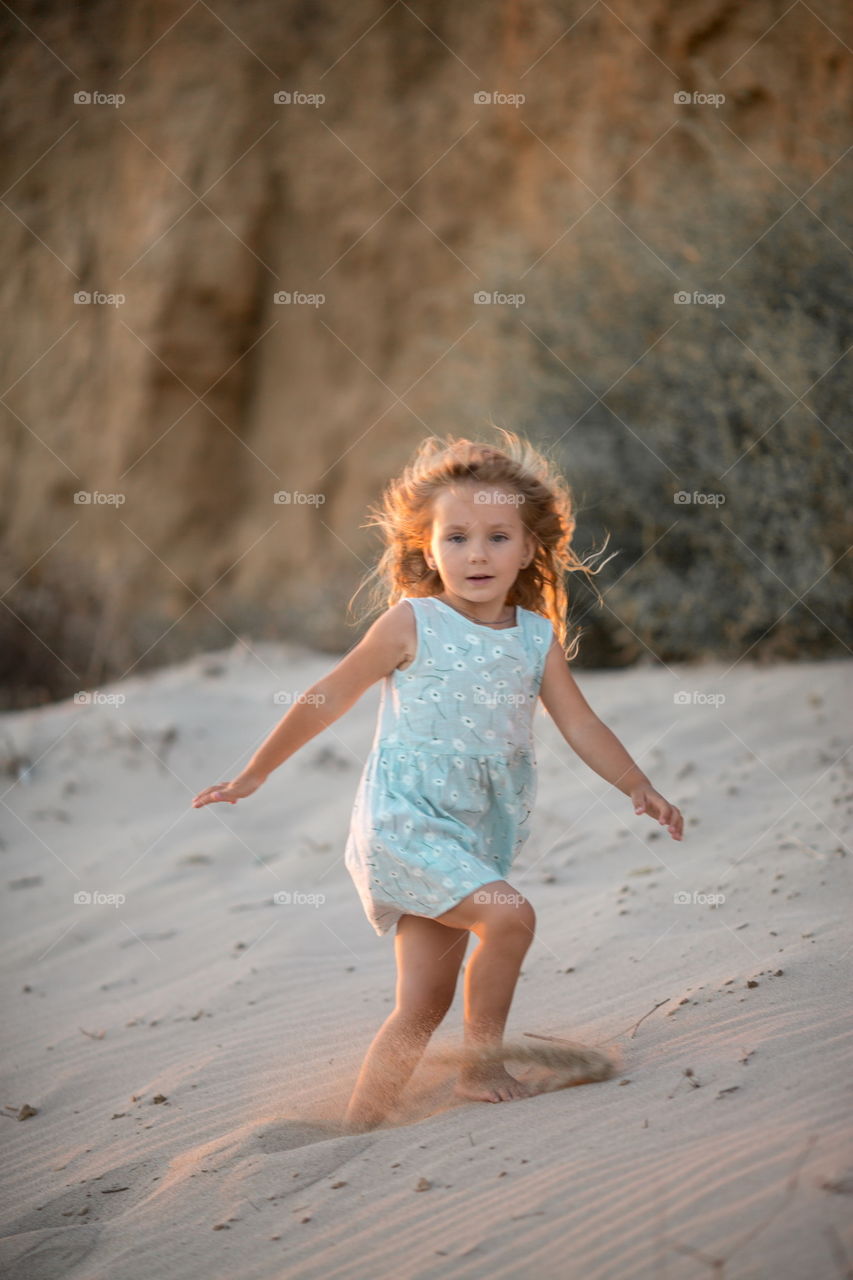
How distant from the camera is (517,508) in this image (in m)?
2.93

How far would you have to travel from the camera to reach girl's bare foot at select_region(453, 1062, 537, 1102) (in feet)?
8.38

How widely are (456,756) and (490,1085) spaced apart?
73 cm

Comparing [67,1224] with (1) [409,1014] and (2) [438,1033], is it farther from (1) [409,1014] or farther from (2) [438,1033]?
(2) [438,1033]

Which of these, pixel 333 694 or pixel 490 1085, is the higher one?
pixel 333 694

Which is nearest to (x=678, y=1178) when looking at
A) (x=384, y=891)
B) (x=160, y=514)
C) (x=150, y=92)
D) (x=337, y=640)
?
(x=384, y=891)

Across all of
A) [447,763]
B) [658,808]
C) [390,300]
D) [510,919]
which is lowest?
[510,919]

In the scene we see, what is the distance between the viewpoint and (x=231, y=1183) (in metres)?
2.39

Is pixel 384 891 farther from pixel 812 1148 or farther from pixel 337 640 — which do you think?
pixel 337 640

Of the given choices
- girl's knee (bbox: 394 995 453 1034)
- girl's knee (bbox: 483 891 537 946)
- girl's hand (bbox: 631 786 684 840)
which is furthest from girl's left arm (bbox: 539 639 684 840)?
girl's knee (bbox: 394 995 453 1034)

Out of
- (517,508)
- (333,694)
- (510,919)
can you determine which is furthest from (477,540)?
(510,919)

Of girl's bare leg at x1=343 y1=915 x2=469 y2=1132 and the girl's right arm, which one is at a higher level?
the girl's right arm

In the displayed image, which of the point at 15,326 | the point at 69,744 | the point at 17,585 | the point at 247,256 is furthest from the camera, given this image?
the point at 15,326

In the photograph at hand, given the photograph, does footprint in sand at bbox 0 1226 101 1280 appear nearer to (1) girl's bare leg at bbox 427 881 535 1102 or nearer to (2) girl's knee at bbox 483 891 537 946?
(1) girl's bare leg at bbox 427 881 535 1102

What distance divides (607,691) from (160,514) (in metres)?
7.32
